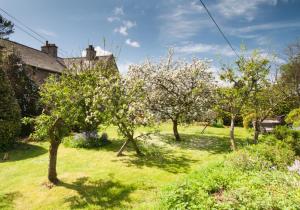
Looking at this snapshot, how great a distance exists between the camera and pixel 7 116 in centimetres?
2048

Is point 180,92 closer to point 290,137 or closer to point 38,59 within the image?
point 290,137

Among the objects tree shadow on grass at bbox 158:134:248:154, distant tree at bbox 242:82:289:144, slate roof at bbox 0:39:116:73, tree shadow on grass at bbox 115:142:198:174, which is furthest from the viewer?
slate roof at bbox 0:39:116:73

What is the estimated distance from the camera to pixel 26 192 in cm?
1171

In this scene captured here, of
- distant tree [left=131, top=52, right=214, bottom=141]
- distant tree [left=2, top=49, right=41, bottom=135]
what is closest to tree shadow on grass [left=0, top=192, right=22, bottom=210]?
distant tree [left=131, top=52, right=214, bottom=141]

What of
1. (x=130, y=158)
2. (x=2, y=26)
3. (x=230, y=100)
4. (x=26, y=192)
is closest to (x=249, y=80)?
(x=230, y=100)

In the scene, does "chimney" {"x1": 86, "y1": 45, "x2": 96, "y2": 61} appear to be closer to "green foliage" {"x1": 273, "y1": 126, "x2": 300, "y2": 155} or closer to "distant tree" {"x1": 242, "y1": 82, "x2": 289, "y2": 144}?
"distant tree" {"x1": 242, "y1": 82, "x2": 289, "y2": 144}

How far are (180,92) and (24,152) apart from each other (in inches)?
480

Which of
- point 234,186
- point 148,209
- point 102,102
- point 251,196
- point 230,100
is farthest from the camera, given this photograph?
point 230,100

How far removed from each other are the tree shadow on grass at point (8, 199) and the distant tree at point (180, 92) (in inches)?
518

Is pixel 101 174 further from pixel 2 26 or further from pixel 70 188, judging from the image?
pixel 2 26

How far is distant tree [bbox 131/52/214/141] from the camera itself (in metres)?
22.9

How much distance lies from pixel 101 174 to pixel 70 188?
224 centimetres

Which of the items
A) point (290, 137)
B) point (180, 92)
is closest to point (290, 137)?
point (290, 137)

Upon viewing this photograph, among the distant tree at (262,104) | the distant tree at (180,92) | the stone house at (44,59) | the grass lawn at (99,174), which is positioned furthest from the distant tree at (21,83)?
the distant tree at (262,104)
